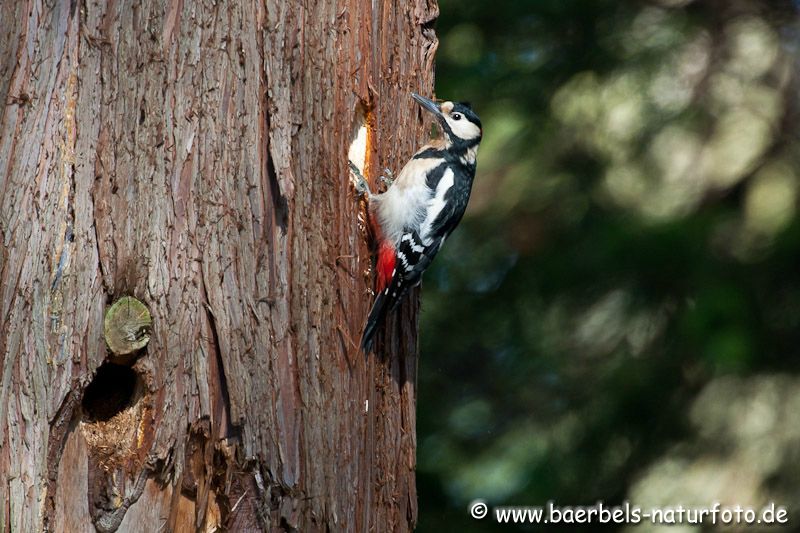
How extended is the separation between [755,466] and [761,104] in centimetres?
179

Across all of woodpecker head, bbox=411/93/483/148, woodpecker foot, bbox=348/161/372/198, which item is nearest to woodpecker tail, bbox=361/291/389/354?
woodpecker foot, bbox=348/161/372/198

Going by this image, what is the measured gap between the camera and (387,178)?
142 inches

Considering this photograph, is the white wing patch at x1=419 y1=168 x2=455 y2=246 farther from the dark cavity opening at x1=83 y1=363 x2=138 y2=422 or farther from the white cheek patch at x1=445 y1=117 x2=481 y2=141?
the dark cavity opening at x1=83 y1=363 x2=138 y2=422

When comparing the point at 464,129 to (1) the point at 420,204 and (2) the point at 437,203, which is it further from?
(1) the point at 420,204

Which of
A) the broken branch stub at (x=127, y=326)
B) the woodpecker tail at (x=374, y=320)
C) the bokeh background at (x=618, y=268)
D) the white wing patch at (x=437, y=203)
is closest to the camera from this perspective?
the broken branch stub at (x=127, y=326)

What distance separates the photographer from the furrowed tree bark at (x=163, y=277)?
2631 millimetres

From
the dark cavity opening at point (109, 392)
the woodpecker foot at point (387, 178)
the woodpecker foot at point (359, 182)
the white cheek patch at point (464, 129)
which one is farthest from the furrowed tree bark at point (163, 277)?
the white cheek patch at point (464, 129)

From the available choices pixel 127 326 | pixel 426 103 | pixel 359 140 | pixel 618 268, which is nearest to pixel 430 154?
pixel 426 103

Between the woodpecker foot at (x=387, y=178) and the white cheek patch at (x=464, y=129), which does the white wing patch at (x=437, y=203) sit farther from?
the woodpecker foot at (x=387, y=178)

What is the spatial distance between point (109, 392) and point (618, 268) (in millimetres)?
2733

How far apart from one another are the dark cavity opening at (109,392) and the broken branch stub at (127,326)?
10 cm

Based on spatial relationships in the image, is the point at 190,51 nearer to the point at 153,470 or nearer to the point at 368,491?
the point at 153,470

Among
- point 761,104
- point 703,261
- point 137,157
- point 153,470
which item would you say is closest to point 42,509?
point 153,470

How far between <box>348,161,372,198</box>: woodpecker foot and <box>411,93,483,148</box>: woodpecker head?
699 millimetres
